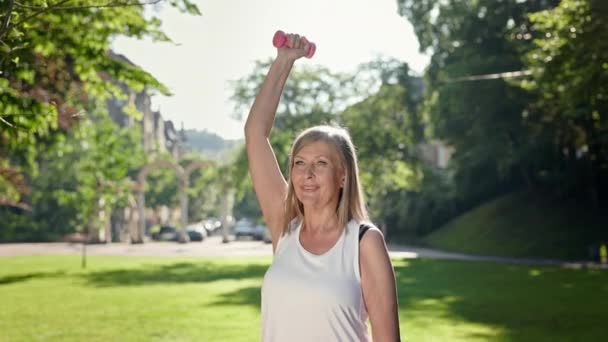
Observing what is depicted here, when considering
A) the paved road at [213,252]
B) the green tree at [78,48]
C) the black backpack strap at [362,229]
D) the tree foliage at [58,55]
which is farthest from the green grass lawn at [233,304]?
the black backpack strap at [362,229]

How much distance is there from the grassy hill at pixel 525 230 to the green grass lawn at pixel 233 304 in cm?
878

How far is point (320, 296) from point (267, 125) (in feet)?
3.11

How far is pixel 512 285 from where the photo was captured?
19469mm

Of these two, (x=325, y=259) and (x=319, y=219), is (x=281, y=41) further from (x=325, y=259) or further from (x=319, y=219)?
(x=325, y=259)

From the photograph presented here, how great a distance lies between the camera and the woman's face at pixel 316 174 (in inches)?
118

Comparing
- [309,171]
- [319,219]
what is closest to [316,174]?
[309,171]

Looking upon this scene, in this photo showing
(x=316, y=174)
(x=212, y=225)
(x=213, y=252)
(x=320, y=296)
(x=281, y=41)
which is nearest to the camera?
(x=320, y=296)

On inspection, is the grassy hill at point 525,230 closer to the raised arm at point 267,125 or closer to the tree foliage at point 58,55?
the tree foliage at point 58,55

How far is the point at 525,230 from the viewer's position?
38.3 metres

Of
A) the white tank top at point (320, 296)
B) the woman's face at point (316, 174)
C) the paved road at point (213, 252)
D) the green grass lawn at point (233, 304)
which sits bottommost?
the paved road at point (213, 252)

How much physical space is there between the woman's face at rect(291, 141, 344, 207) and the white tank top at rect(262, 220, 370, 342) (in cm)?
19

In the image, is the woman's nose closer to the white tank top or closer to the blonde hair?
the blonde hair

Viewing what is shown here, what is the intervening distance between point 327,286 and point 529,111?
106 ft

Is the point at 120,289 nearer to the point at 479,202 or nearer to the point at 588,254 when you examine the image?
the point at 588,254
